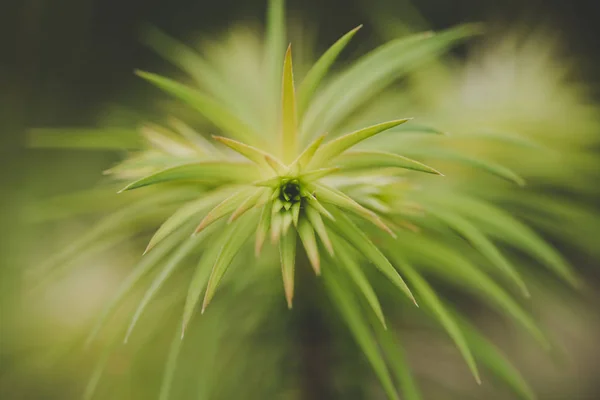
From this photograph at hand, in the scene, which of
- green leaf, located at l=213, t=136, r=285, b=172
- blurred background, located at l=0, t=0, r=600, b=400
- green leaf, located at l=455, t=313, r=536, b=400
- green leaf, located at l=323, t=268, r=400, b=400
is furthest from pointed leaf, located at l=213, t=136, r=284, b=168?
blurred background, located at l=0, t=0, r=600, b=400

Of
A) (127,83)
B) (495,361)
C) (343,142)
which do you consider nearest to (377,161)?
(343,142)

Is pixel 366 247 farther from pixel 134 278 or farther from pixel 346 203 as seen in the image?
pixel 134 278

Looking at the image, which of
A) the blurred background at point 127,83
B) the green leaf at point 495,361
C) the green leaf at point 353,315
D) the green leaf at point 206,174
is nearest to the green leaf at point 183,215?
the green leaf at point 206,174

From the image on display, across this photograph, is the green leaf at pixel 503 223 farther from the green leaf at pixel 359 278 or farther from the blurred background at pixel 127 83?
the blurred background at pixel 127 83

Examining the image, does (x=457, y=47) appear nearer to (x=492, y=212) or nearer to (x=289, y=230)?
(x=492, y=212)

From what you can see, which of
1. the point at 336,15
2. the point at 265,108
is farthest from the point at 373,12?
the point at 265,108

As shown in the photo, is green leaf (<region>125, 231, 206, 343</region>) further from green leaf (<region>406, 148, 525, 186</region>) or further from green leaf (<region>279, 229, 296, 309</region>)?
green leaf (<region>406, 148, 525, 186</region>)
